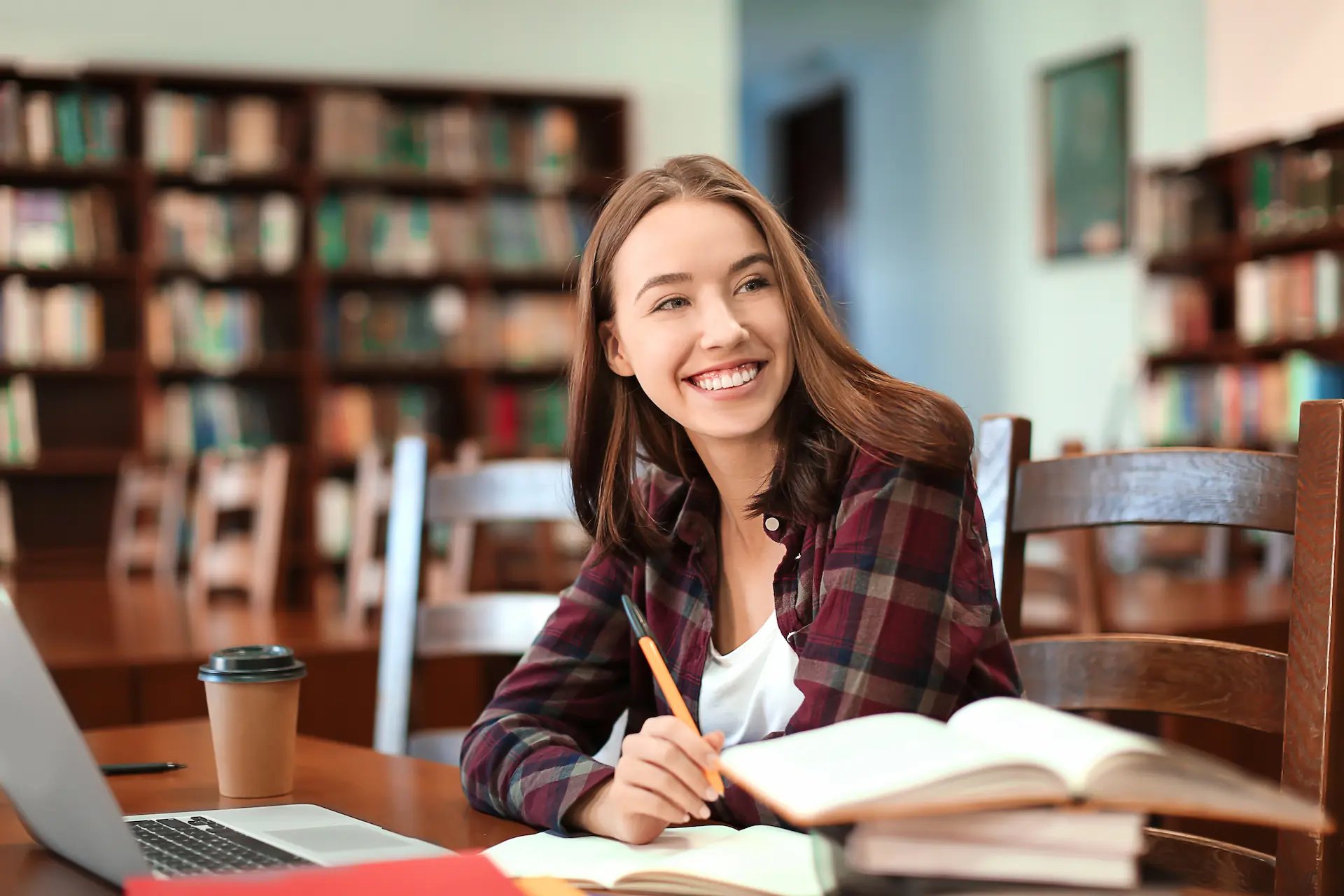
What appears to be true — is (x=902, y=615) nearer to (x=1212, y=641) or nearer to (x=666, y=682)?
(x=666, y=682)

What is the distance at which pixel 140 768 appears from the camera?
1159 millimetres

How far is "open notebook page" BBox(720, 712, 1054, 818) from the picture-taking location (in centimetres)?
57

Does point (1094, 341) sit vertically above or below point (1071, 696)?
above

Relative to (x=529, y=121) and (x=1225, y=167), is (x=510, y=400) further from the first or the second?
(x=1225, y=167)

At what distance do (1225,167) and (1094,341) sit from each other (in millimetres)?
1089

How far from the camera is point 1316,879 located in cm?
90

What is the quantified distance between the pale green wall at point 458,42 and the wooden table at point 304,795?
4.74 metres

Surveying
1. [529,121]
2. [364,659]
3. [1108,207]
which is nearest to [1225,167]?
[1108,207]

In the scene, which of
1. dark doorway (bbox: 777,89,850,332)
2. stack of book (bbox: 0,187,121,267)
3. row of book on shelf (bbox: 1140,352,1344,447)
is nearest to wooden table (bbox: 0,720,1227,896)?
row of book on shelf (bbox: 1140,352,1344,447)

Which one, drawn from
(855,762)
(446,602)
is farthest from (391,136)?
(855,762)

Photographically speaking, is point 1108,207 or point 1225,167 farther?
point 1108,207

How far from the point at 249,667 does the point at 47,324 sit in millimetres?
4787

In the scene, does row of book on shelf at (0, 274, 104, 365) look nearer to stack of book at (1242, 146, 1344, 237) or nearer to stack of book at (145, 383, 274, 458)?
stack of book at (145, 383, 274, 458)

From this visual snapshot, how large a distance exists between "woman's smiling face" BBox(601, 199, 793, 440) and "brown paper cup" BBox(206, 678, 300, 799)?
1.23 ft
